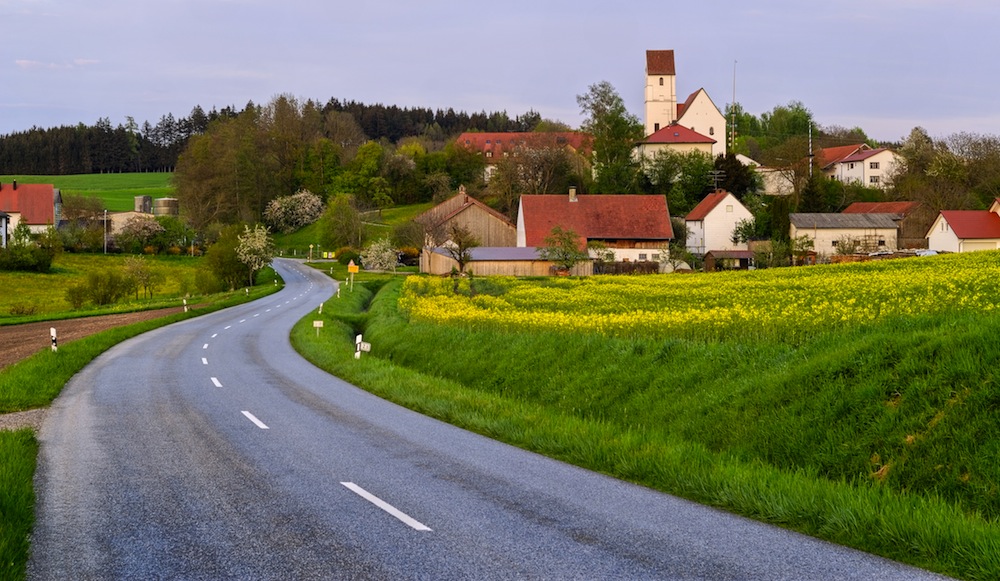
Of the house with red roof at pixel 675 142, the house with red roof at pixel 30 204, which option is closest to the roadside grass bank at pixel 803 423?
the house with red roof at pixel 675 142

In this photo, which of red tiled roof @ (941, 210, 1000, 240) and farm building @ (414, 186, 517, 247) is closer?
red tiled roof @ (941, 210, 1000, 240)

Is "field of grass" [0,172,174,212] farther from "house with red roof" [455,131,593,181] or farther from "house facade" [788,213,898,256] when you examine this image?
"house facade" [788,213,898,256]

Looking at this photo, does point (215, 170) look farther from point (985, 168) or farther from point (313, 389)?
point (313, 389)

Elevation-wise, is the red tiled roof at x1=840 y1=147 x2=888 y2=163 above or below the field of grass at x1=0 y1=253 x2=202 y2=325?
above

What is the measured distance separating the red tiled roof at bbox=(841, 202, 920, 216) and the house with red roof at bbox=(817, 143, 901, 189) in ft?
60.8

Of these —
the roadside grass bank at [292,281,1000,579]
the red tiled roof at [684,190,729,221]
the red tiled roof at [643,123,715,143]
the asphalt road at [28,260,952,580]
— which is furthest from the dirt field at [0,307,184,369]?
the red tiled roof at [643,123,715,143]

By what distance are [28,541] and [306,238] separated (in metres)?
126

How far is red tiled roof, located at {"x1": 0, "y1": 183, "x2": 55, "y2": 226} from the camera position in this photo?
373ft

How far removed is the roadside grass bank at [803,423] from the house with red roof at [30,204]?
112404mm

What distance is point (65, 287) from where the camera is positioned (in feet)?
236

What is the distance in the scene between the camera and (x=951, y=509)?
784 centimetres

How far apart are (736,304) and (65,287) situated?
6364 centimetres

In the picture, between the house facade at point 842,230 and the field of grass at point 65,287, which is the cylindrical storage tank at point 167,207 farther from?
the house facade at point 842,230

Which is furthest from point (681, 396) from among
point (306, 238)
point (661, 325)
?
point (306, 238)
